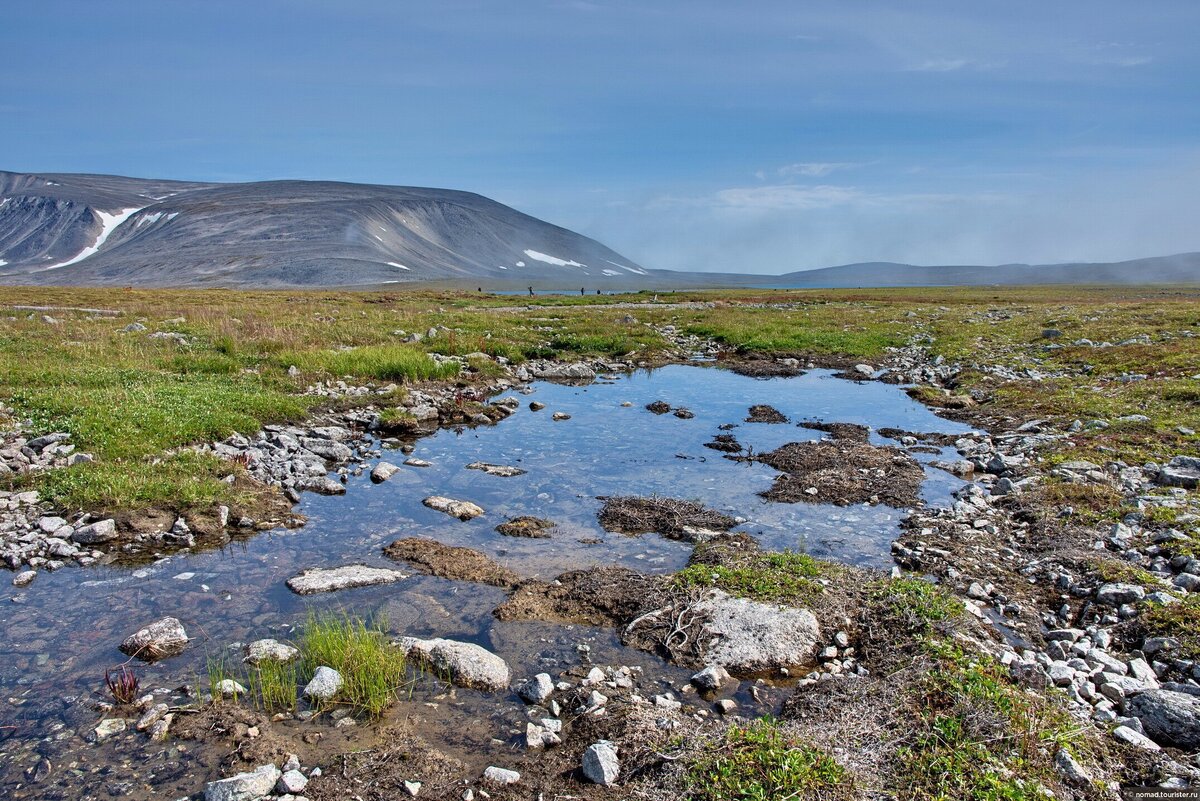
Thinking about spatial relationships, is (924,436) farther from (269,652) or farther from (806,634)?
(269,652)

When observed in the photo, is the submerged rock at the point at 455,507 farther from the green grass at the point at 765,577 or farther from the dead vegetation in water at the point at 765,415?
the dead vegetation in water at the point at 765,415

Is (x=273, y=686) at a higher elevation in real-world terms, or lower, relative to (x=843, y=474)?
lower

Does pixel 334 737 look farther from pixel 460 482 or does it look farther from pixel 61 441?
pixel 61 441

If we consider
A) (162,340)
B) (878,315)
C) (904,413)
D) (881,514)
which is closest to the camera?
(881,514)

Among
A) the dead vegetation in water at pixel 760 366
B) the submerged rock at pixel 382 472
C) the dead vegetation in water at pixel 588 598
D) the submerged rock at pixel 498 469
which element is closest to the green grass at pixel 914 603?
the dead vegetation in water at pixel 588 598

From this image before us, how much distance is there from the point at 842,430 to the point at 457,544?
35.3ft

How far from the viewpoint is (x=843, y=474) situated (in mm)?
12625

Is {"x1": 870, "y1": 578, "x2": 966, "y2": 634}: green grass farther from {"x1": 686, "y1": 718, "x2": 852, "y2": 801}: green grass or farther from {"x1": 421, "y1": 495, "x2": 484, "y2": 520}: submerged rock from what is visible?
{"x1": 421, "y1": 495, "x2": 484, "y2": 520}: submerged rock

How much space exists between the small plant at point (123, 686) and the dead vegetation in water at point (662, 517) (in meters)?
6.15

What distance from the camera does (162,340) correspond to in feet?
75.3

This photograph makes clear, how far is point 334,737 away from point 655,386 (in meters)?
19.2

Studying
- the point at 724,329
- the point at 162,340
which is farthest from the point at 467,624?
the point at 724,329

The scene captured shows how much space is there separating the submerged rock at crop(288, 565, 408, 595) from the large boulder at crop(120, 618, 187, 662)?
4.60 ft

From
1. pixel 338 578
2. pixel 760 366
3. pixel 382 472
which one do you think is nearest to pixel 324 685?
pixel 338 578
